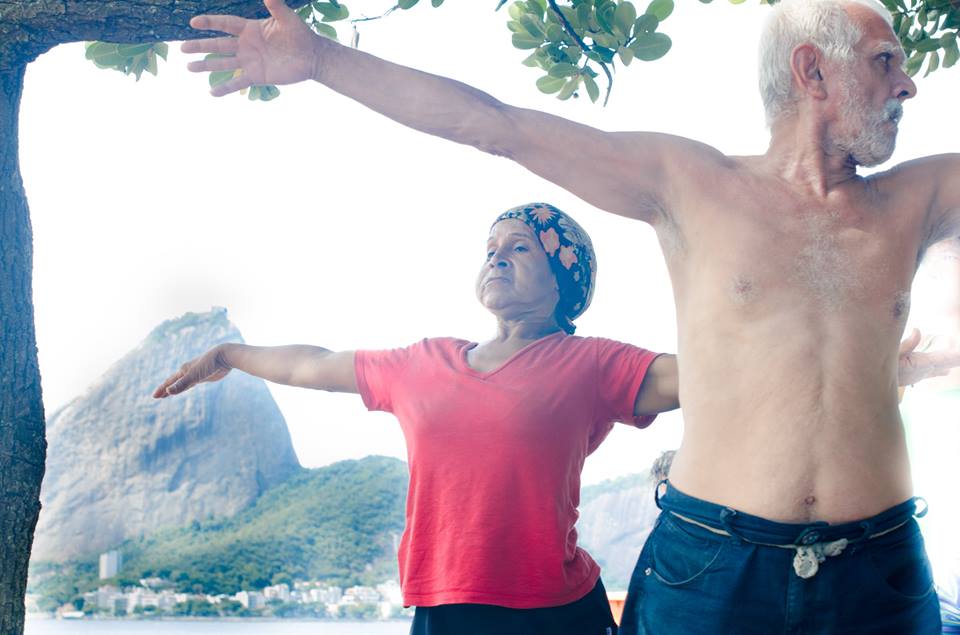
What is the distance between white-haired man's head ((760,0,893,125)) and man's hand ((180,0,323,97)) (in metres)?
0.69

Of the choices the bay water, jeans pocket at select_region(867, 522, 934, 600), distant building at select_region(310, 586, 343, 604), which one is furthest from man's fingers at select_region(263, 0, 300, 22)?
distant building at select_region(310, 586, 343, 604)

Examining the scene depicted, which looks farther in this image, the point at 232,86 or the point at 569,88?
the point at 569,88

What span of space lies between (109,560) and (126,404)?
168 cm

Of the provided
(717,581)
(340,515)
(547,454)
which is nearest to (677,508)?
(717,581)

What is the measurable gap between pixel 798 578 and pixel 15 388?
1228mm

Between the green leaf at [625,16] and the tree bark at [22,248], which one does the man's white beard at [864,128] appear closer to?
the green leaf at [625,16]

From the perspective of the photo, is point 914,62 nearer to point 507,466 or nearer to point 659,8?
point 659,8

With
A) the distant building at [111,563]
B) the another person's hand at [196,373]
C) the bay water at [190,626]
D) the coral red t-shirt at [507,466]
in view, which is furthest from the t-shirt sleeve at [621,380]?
the distant building at [111,563]

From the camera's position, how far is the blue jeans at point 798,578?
46.3 inches

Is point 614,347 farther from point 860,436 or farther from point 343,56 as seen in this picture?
point 343,56

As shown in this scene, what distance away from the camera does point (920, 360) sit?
171 centimetres

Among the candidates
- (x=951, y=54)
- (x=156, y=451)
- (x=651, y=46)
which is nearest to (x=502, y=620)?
(x=651, y=46)

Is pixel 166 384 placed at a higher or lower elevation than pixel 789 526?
higher

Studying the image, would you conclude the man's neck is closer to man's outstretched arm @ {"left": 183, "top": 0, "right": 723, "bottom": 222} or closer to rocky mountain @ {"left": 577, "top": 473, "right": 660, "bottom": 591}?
man's outstretched arm @ {"left": 183, "top": 0, "right": 723, "bottom": 222}
